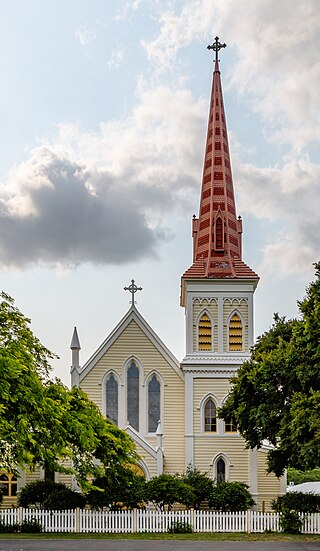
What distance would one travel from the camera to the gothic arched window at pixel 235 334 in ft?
148

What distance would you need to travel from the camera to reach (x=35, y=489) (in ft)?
136

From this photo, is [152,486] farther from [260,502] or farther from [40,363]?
[40,363]

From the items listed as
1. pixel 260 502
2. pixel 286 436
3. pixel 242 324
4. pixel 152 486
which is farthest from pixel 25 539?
pixel 242 324

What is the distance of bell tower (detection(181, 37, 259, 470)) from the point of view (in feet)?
145

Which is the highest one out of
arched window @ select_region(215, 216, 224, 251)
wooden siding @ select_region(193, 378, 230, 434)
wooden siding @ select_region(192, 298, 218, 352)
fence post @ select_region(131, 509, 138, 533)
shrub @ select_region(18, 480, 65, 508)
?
arched window @ select_region(215, 216, 224, 251)

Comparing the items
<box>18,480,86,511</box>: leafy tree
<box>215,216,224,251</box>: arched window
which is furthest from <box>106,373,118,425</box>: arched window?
<box>215,216,224,251</box>: arched window

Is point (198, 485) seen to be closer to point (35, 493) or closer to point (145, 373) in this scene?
point (145, 373)

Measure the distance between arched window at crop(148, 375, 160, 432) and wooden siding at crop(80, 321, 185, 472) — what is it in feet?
1.20

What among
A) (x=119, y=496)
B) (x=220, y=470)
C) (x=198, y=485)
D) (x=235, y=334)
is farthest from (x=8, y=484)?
(x=235, y=334)

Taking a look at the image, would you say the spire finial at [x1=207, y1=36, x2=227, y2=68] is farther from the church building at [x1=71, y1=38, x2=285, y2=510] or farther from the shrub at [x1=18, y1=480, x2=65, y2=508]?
the shrub at [x1=18, y1=480, x2=65, y2=508]

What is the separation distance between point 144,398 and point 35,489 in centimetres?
753

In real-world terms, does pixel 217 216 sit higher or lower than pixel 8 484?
higher

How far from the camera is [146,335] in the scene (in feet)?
148

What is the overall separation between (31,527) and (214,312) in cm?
1618
